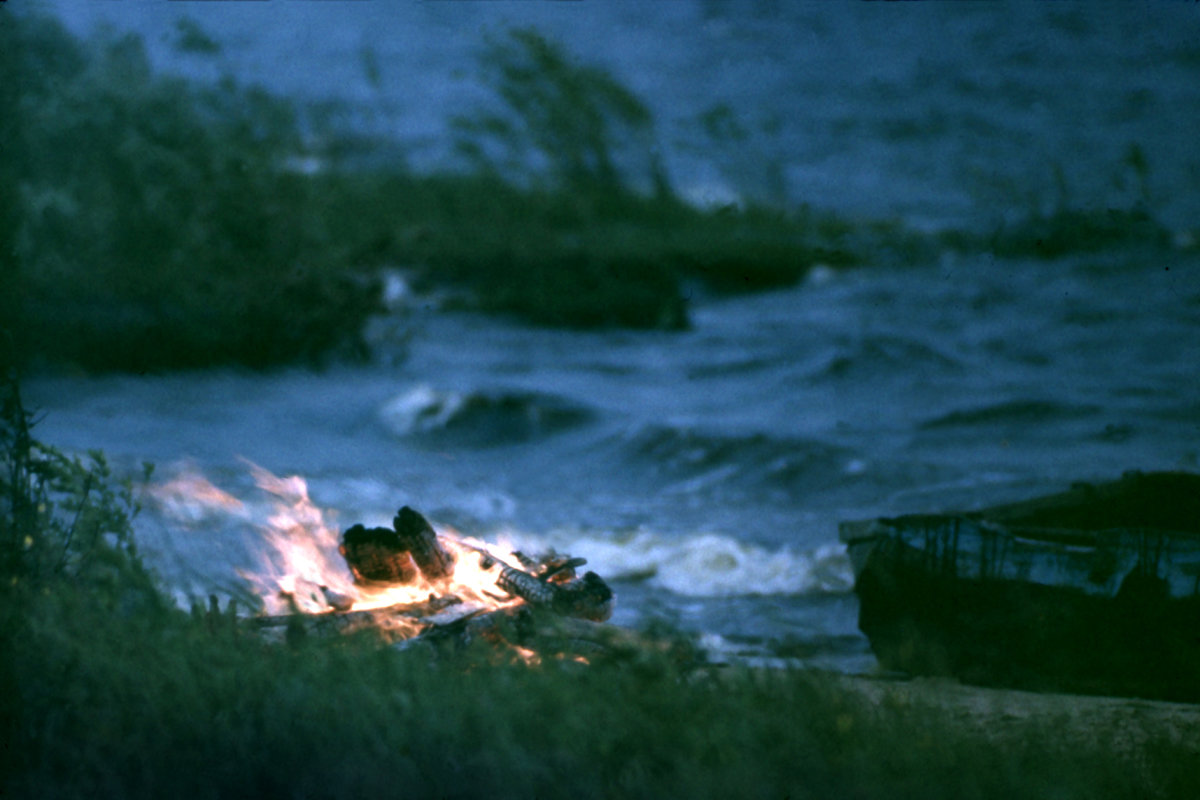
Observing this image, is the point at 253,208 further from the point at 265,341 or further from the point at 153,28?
the point at 153,28

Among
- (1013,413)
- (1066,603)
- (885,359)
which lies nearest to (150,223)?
(885,359)

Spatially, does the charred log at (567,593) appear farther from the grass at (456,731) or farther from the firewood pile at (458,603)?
the grass at (456,731)

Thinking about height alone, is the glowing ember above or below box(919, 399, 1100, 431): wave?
below

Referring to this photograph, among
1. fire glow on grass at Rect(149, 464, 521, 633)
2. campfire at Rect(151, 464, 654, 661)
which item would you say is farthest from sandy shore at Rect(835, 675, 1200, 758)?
fire glow on grass at Rect(149, 464, 521, 633)

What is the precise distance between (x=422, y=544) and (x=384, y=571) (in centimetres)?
14

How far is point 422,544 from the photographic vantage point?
101 inches

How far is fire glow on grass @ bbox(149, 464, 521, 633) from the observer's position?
2.55 m

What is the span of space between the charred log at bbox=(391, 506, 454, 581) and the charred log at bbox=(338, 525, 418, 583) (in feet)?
0.07

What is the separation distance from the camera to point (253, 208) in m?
2.79

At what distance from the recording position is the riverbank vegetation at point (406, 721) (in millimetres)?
1996

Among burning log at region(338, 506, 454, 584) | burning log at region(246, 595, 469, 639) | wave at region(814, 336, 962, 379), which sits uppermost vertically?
wave at region(814, 336, 962, 379)

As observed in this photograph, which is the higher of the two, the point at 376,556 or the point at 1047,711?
the point at 376,556

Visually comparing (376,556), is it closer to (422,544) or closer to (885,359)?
(422,544)

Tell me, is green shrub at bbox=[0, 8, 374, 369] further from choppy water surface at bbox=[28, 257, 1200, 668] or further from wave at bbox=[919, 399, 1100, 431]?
wave at bbox=[919, 399, 1100, 431]
